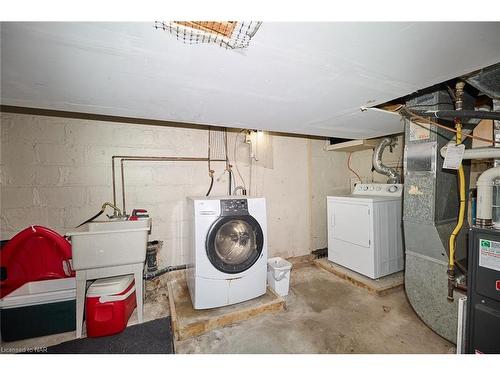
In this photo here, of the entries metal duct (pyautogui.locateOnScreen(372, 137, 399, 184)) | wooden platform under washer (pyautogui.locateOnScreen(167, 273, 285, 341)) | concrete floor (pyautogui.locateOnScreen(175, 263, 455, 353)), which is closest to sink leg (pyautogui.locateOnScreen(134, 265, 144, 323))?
wooden platform under washer (pyautogui.locateOnScreen(167, 273, 285, 341))

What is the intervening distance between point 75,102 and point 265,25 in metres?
1.62

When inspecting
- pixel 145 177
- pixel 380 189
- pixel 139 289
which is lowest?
pixel 139 289

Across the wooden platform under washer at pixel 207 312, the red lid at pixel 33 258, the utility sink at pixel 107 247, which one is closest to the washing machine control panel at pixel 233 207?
the utility sink at pixel 107 247

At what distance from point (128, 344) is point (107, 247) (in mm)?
823

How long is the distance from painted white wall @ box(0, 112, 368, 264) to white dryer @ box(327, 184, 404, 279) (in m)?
0.66

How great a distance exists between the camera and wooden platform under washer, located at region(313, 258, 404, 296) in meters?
2.36

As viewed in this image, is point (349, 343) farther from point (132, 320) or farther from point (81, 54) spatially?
point (81, 54)

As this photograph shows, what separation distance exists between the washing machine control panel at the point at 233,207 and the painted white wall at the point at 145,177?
34.1 inches

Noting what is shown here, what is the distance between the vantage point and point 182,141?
2.64 m

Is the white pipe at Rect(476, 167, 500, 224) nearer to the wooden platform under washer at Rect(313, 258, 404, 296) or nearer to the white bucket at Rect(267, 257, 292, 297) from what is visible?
the wooden platform under washer at Rect(313, 258, 404, 296)

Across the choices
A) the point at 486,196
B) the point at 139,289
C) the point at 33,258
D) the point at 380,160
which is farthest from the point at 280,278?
the point at 33,258

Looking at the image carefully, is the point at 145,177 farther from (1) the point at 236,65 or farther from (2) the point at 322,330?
(2) the point at 322,330

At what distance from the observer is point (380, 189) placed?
115 inches
